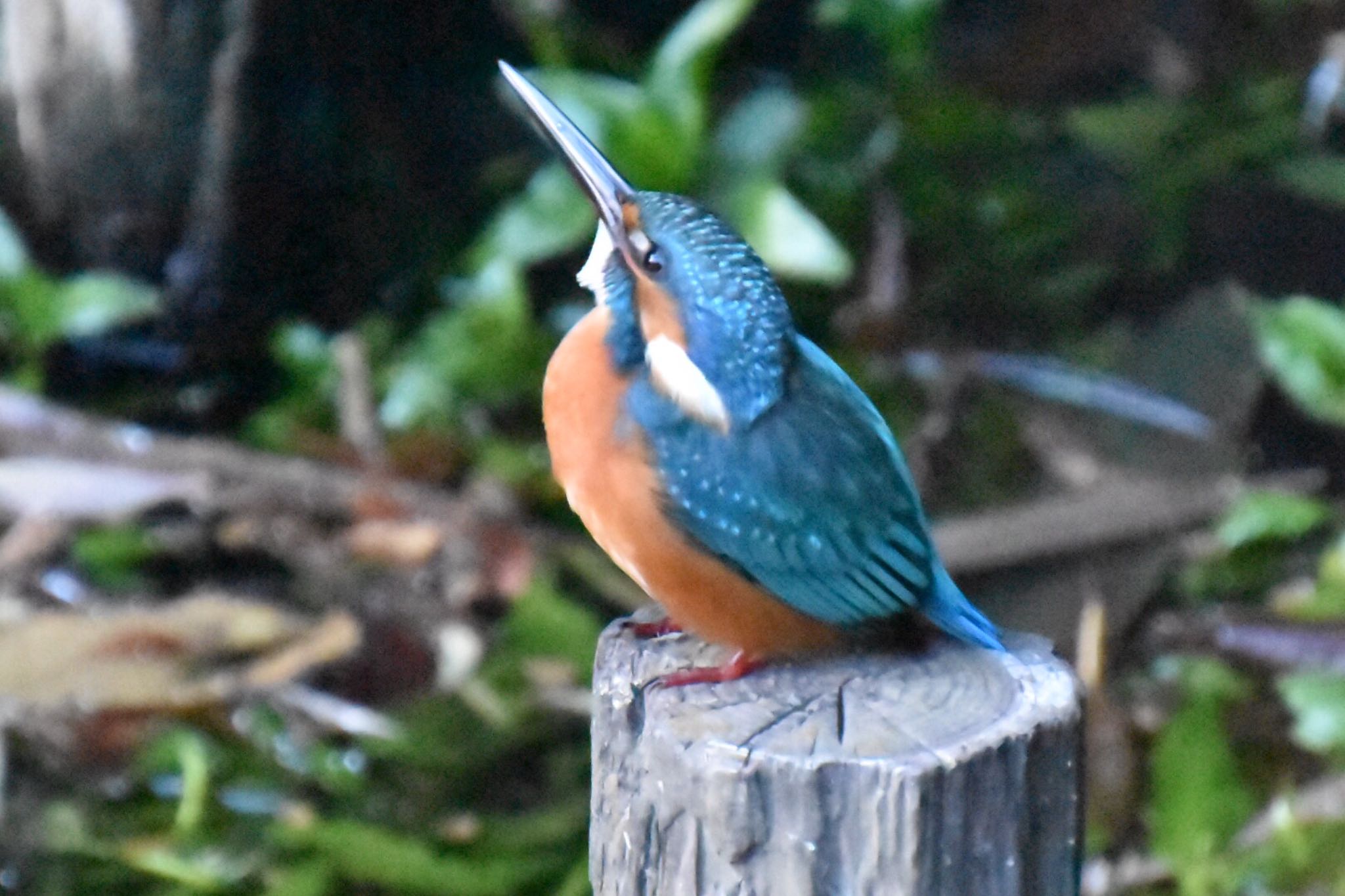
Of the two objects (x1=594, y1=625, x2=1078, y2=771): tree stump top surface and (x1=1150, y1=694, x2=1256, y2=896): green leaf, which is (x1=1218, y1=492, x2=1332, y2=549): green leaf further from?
(x1=594, y1=625, x2=1078, y2=771): tree stump top surface

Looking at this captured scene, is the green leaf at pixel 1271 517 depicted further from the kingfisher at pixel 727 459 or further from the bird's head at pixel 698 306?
the bird's head at pixel 698 306

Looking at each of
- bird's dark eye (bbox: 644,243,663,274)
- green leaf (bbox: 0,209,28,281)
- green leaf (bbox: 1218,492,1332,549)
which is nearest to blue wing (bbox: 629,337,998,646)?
bird's dark eye (bbox: 644,243,663,274)

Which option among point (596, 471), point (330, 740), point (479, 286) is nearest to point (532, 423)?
point (479, 286)

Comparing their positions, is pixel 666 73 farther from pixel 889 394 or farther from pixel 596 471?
pixel 596 471

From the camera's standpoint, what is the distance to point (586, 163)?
164 centimetres

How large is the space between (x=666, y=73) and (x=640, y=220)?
2.33 m

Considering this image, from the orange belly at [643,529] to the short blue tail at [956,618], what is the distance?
116 millimetres

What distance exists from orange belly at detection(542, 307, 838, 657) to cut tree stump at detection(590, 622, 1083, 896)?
6 cm

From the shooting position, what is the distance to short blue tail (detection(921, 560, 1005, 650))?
1622 millimetres

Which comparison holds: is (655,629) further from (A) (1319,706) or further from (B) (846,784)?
(A) (1319,706)

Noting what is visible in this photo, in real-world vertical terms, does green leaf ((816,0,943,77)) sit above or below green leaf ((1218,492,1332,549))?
above

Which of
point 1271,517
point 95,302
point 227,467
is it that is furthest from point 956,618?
point 95,302

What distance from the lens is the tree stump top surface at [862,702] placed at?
1.38 meters

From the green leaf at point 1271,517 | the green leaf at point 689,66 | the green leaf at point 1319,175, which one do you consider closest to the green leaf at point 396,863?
the green leaf at point 1271,517
